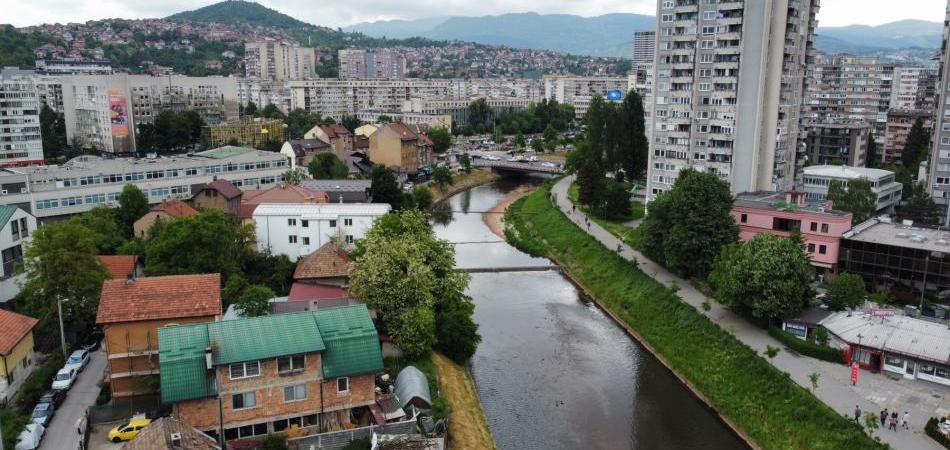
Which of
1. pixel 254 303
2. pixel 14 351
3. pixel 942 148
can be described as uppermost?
pixel 942 148

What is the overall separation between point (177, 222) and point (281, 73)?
463 feet

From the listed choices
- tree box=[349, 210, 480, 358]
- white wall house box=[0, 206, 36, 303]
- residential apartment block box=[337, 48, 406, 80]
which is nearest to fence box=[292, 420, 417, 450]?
tree box=[349, 210, 480, 358]

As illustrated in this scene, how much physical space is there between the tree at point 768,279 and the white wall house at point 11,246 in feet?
90.2

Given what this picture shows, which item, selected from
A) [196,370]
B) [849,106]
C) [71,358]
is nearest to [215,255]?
[71,358]

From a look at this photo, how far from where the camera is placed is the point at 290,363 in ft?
62.0

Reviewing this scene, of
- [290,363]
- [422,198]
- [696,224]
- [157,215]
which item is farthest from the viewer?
[422,198]

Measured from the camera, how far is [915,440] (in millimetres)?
19234

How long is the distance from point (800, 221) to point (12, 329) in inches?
1265

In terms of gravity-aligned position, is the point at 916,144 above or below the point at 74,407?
above

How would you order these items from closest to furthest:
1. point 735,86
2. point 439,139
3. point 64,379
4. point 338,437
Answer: point 338,437 < point 64,379 < point 735,86 < point 439,139

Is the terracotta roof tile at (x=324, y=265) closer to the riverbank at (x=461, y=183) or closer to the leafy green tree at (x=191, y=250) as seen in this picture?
the leafy green tree at (x=191, y=250)

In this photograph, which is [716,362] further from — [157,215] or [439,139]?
[439,139]

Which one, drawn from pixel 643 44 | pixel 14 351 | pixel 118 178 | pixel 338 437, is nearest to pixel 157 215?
pixel 118 178

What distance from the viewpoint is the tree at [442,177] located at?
221 feet
